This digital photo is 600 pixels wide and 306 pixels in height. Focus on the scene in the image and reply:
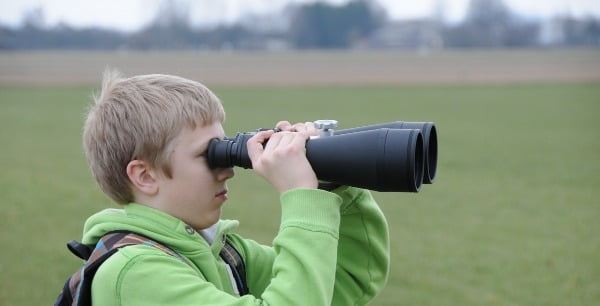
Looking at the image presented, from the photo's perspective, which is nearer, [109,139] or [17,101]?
[109,139]

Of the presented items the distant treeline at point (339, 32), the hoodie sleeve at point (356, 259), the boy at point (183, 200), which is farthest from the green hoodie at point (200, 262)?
the distant treeline at point (339, 32)

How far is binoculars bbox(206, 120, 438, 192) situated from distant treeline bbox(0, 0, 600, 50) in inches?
3769

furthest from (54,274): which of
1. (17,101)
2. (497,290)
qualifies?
(17,101)

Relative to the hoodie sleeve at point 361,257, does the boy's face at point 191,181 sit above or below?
above

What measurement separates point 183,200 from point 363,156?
428 millimetres

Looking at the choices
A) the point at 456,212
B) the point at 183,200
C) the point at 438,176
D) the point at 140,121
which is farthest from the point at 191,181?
the point at 438,176

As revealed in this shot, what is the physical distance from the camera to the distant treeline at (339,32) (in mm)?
101438

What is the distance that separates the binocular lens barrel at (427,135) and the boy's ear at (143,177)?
0.43 meters

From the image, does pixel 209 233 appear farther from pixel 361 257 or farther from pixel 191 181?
pixel 361 257

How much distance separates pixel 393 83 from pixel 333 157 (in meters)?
37.4

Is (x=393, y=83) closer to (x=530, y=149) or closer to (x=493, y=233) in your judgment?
(x=530, y=149)

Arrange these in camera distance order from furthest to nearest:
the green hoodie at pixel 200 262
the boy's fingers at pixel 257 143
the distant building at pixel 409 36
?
the distant building at pixel 409 36, the boy's fingers at pixel 257 143, the green hoodie at pixel 200 262

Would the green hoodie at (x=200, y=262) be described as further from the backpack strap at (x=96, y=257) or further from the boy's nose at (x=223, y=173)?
the boy's nose at (x=223, y=173)

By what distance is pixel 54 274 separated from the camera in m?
5.54
